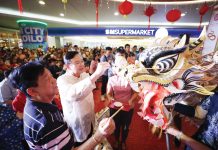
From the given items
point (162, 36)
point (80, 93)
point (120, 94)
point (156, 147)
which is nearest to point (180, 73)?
point (162, 36)

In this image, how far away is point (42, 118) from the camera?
83cm

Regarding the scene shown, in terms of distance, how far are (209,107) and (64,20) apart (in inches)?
429

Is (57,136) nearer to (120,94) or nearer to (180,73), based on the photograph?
(180,73)

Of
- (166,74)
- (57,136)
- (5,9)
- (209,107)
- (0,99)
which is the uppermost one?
(5,9)

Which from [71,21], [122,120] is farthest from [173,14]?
[71,21]

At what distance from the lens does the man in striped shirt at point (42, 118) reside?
0.83m

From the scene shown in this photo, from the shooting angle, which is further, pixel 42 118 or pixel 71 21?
pixel 71 21

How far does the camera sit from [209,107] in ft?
3.19

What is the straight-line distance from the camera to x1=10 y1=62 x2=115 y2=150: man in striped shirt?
83 centimetres

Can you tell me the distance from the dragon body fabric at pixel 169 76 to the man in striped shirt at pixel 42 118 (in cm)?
32

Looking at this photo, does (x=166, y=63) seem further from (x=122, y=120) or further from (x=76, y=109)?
(x=122, y=120)

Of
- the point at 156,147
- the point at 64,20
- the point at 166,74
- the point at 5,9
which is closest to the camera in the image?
the point at 166,74

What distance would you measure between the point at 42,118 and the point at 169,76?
2.52 ft

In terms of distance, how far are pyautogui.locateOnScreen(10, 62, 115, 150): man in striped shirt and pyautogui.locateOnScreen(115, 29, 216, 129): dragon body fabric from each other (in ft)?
1.06
